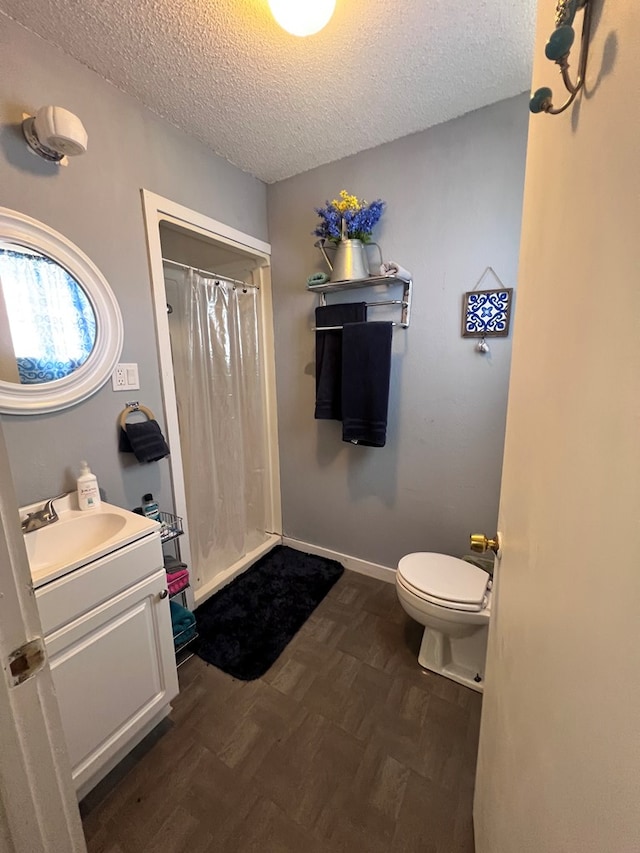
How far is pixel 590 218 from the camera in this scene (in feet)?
1.28

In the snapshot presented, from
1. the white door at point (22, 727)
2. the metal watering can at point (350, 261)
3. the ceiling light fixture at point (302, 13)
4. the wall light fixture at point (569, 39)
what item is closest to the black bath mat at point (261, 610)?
the white door at point (22, 727)

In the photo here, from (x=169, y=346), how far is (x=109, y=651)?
4.02 ft

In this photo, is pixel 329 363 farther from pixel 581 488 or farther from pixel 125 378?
pixel 581 488

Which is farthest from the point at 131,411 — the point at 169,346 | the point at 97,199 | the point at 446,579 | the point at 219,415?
the point at 446,579

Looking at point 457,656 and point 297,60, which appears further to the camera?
point 457,656

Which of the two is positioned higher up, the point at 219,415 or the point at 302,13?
the point at 302,13

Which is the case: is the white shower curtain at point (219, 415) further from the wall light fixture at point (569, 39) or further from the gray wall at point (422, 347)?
the wall light fixture at point (569, 39)

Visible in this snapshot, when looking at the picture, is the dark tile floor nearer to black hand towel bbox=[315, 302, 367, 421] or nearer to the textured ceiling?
black hand towel bbox=[315, 302, 367, 421]

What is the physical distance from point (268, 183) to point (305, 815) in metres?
2.90

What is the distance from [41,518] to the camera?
1.21 metres

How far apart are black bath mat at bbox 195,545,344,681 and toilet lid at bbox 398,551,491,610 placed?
67 cm

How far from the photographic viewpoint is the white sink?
44.1 inches

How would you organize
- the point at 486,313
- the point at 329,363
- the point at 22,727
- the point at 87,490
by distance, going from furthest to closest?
the point at 329,363, the point at 486,313, the point at 87,490, the point at 22,727

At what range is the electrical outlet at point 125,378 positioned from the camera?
1.46m
